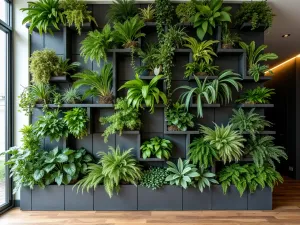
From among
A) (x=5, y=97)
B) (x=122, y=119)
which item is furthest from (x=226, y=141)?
(x=5, y=97)

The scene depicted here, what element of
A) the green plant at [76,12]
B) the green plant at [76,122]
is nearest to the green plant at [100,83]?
the green plant at [76,122]

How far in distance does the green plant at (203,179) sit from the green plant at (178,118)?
65 centimetres

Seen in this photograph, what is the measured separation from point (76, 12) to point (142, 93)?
4.86 feet

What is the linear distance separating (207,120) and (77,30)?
2441 millimetres

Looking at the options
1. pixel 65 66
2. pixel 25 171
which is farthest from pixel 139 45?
pixel 25 171

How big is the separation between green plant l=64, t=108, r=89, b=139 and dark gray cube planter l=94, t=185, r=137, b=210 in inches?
33.5

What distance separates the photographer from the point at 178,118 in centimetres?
307

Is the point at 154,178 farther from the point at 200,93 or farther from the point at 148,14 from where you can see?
the point at 148,14

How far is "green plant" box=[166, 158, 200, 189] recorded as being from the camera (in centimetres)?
298

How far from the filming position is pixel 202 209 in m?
3.13

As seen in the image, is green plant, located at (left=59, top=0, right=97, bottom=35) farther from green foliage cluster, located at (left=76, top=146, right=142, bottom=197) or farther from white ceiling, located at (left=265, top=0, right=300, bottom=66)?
white ceiling, located at (left=265, top=0, right=300, bottom=66)

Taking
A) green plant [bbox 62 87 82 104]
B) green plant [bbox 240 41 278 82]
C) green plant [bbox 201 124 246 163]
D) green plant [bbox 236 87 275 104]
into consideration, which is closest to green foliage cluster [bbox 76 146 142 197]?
green plant [bbox 62 87 82 104]

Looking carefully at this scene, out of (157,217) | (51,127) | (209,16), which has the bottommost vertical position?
(157,217)

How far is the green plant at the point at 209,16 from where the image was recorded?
3.04 m
